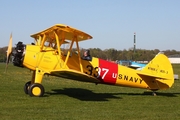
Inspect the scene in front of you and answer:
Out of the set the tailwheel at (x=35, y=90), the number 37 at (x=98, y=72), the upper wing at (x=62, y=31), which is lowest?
the tailwheel at (x=35, y=90)

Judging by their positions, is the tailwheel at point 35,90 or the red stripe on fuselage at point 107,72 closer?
the tailwheel at point 35,90

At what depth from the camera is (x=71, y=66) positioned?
33.7 ft

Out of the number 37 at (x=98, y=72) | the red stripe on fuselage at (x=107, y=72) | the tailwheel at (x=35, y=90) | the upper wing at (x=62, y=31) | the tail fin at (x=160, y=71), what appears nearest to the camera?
the upper wing at (x=62, y=31)

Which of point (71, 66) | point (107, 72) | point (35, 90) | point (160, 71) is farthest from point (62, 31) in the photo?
point (160, 71)

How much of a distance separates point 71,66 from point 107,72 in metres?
1.41

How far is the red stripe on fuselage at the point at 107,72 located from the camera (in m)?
10.7

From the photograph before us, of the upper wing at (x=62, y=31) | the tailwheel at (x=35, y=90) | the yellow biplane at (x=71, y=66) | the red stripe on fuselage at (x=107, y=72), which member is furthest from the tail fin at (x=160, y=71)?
the tailwheel at (x=35, y=90)

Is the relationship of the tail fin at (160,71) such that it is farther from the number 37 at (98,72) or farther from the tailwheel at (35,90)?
the tailwheel at (35,90)

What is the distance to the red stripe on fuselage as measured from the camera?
1070 cm

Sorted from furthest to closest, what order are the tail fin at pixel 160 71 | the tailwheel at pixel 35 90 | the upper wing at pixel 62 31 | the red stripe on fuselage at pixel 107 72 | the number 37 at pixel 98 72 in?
the tail fin at pixel 160 71 < the red stripe on fuselage at pixel 107 72 < the number 37 at pixel 98 72 < the tailwheel at pixel 35 90 < the upper wing at pixel 62 31

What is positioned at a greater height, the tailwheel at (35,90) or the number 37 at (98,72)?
the number 37 at (98,72)

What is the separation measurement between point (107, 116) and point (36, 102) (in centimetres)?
262

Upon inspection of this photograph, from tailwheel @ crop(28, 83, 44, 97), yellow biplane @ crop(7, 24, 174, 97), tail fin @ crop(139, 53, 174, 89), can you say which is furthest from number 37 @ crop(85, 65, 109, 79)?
tailwheel @ crop(28, 83, 44, 97)

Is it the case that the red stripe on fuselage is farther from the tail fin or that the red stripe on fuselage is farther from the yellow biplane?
the tail fin
